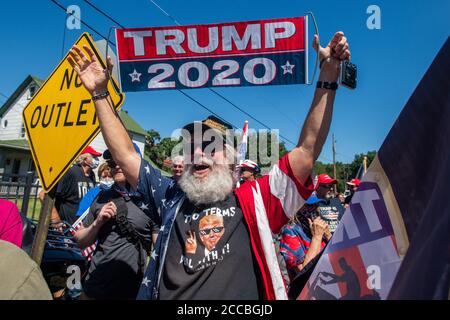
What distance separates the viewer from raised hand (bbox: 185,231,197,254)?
180cm

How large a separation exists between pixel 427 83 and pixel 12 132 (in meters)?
37.0

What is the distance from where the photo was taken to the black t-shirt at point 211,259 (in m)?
1.69

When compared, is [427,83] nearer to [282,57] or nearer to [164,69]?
[282,57]

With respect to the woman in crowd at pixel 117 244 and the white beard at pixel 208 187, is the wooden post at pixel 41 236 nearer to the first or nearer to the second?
the woman in crowd at pixel 117 244

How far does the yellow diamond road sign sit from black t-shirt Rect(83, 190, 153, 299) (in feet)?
2.18

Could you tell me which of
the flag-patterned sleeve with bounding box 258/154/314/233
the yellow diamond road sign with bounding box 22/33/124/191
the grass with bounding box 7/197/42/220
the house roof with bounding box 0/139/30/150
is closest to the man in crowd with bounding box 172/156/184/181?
the yellow diamond road sign with bounding box 22/33/124/191

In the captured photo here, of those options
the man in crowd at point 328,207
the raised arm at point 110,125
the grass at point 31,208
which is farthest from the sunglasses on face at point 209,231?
the grass at point 31,208

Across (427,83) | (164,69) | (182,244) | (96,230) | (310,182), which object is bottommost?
(96,230)

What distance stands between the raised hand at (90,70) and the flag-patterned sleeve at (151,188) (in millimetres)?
607

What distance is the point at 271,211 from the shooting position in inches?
71.2
